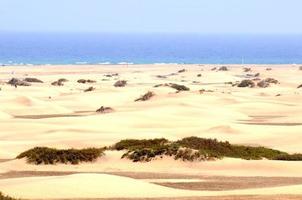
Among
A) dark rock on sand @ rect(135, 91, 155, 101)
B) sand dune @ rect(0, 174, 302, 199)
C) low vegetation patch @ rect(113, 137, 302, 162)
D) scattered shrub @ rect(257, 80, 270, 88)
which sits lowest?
scattered shrub @ rect(257, 80, 270, 88)

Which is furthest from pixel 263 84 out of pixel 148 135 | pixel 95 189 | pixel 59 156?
pixel 95 189

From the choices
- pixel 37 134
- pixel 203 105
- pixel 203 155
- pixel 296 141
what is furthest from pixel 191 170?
pixel 203 105

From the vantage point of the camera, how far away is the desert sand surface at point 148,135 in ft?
56.0

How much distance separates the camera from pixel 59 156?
23.0 meters

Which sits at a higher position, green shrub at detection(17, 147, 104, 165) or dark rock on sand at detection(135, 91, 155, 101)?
green shrub at detection(17, 147, 104, 165)

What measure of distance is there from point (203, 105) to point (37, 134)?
16.0 m

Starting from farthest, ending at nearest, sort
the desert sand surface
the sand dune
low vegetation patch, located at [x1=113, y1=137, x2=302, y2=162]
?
low vegetation patch, located at [x1=113, y1=137, x2=302, y2=162] < the desert sand surface < the sand dune

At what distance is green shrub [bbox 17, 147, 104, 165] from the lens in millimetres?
22891

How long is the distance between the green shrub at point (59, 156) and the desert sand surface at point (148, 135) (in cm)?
28

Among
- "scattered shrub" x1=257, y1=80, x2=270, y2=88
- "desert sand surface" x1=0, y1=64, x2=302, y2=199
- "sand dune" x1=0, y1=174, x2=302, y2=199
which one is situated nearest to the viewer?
"sand dune" x1=0, y1=174, x2=302, y2=199

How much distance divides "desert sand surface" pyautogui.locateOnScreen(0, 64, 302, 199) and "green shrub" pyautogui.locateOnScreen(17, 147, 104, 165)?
11.0 inches

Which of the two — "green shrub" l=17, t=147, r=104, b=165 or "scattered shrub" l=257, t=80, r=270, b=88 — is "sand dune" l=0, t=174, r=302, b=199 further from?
"scattered shrub" l=257, t=80, r=270, b=88

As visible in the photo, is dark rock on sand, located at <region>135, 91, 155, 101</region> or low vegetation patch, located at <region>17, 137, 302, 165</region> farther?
dark rock on sand, located at <region>135, 91, 155, 101</region>

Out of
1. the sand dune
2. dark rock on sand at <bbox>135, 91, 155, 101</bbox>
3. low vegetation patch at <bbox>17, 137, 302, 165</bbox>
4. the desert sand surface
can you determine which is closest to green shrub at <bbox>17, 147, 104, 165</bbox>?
low vegetation patch at <bbox>17, 137, 302, 165</bbox>
